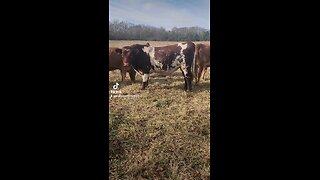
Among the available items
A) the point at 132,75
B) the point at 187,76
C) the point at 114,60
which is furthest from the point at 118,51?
the point at 187,76

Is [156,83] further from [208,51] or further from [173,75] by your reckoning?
[208,51]

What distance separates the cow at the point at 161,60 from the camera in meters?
1.69

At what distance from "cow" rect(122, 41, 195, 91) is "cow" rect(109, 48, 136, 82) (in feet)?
0.08

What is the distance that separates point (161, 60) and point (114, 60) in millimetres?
260

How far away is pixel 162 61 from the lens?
1.72 m

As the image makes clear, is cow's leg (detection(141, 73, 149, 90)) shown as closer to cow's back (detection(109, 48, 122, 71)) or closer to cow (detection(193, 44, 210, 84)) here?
cow's back (detection(109, 48, 122, 71))

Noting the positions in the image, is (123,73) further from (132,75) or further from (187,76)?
(187,76)

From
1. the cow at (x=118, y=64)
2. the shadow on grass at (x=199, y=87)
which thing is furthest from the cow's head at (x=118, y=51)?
the shadow on grass at (x=199, y=87)

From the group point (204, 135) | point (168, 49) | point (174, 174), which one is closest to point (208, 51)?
point (168, 49)

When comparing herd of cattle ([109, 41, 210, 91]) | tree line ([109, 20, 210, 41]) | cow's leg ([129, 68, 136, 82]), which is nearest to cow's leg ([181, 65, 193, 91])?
herd of cattle ([109, 41, 210, 91])

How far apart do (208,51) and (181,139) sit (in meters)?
0.48

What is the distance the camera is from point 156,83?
1712mm

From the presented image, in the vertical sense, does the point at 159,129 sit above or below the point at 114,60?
below

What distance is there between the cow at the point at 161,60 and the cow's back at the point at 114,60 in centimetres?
3
